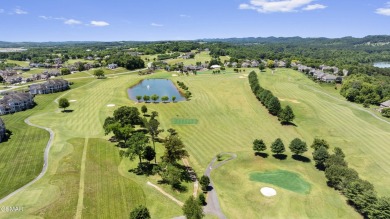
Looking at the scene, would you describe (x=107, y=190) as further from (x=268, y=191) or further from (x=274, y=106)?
(x=274, y=106)

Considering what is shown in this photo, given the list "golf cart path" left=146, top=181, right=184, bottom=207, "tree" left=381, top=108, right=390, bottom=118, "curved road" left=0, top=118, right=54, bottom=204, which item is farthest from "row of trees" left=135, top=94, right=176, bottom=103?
"tree" left=381, top=108, right=390, bottom=118

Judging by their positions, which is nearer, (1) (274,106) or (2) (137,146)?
(2) (137,146)

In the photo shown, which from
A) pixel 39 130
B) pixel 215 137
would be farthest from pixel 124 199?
pixel 39 130

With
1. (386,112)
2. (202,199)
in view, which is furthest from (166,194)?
(386,112)

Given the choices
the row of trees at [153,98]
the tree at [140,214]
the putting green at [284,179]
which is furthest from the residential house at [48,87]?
the tree at [140,214]

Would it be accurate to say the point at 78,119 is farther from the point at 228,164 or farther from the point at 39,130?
the point at 228,164
